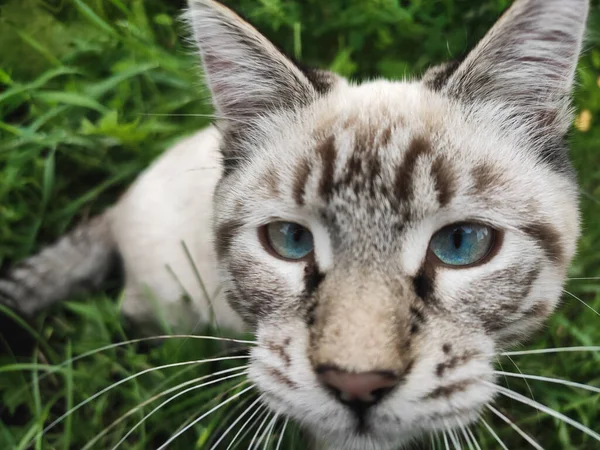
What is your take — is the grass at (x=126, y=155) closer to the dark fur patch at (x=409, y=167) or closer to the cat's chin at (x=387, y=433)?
the cat's chin at (x=387, y=433)

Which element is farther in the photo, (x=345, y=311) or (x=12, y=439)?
(x=12, y=439)

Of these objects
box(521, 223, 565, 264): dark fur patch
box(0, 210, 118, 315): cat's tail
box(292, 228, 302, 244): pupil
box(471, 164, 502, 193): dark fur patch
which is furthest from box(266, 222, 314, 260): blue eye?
box(0, 210, 118, 315): cat's tail

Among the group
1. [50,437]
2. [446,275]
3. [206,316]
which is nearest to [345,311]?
[446,275]

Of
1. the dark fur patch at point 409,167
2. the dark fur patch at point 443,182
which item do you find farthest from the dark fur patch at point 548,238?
the dark fur patch at point 409,167

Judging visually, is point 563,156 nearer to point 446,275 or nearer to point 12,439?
point 446,275

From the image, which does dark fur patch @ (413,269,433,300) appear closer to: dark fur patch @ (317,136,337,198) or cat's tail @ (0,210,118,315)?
dark fur patch @ (317,136,337,198)
